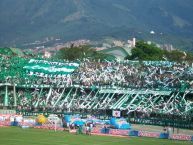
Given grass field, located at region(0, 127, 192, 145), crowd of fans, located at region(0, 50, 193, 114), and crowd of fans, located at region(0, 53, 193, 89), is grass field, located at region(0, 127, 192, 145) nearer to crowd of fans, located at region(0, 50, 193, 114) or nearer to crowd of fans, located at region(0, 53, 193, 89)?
crowd of fans, located at region(0, 50, 193, 114)

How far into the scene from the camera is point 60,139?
2277 inches

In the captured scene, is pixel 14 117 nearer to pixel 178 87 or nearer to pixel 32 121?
pixel 32 121

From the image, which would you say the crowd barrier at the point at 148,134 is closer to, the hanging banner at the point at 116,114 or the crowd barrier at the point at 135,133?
the crowd barrier at the point at 135,133

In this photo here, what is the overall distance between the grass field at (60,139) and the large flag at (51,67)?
1635 inches

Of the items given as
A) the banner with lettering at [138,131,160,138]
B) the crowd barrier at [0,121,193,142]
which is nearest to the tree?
the crowd barrier at [0,121,193,142]

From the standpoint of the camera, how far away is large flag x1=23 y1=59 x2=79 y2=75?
10662 cm

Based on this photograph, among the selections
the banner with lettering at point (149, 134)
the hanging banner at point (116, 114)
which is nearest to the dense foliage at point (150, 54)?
the hanging banner at point (116, 114)

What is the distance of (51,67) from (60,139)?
50.3m

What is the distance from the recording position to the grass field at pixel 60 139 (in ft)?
180

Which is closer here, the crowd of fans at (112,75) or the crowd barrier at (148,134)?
the crowd barrier at (148,134)

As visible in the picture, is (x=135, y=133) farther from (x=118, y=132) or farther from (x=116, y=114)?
(x=116, y=114)

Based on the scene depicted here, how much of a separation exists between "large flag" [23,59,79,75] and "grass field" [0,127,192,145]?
136 ft

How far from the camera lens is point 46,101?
98.0 meters

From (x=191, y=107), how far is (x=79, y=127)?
22.4m
